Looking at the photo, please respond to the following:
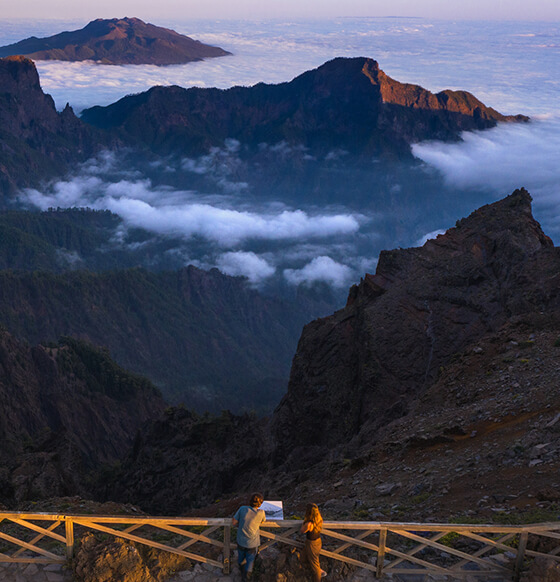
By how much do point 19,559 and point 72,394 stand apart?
100.0 metres

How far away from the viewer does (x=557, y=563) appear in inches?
563

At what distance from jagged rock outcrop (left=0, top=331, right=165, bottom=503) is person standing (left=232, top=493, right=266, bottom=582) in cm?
6917

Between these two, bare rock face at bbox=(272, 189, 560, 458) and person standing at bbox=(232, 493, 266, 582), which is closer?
person standing at bbox=(232, 493, 266, 582)

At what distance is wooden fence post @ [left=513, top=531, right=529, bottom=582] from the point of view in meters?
14.5

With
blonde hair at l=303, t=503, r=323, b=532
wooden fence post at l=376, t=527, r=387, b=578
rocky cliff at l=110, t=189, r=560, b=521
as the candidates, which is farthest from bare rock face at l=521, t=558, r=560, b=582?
blonde hair at l=303, t=503, r=323, b=532

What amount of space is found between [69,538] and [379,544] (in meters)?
6.87

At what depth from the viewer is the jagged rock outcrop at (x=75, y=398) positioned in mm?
98438

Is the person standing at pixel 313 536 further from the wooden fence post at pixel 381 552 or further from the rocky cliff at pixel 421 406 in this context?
the rocky cliff at pixel 421 406

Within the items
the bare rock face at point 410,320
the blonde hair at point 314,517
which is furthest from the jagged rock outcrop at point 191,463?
the blonde hair at point 314,517

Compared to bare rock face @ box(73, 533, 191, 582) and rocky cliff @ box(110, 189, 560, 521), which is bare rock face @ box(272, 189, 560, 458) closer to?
rocky cliff @ box(110, 189, 560, 521)

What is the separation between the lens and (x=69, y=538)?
48.9ft

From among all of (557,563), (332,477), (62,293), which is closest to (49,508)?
(332,477)

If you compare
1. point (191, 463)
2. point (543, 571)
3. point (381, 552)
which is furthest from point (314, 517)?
point (191, 463)

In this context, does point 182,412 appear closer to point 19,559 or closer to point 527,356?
point 527,356
